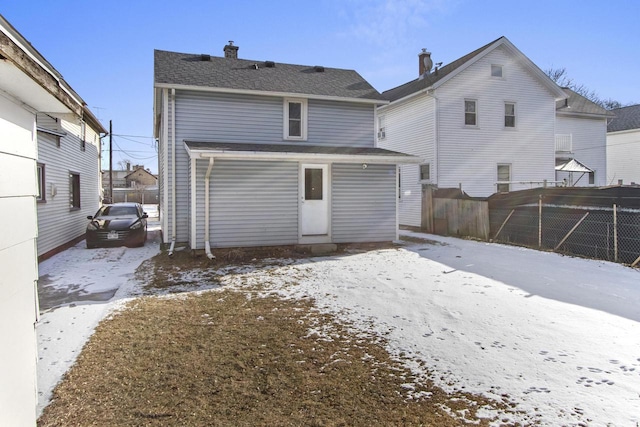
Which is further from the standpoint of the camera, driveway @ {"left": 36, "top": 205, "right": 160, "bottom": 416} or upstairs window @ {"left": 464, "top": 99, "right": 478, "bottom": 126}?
upstairs window @ {"left": 464, "top": 99, "right": 478, "bottom": 126}

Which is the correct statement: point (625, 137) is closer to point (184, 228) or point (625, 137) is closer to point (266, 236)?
point (266, 236)

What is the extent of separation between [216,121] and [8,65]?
9769 mm

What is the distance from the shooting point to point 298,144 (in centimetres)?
1166

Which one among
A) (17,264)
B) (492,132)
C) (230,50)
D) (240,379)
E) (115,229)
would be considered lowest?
(240,379)

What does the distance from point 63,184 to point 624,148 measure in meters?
31.2

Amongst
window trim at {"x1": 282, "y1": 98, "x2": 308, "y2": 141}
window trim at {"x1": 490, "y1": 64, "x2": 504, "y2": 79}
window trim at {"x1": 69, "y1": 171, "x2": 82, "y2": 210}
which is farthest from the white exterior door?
window trim at {"x1": 490, "y1": 64, "x2": 504, "y2": 79}

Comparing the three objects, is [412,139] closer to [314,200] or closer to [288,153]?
[314,200]

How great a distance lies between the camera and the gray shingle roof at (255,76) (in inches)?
430

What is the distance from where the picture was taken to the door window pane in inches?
441

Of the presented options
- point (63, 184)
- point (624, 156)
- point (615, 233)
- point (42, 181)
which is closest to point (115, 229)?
point (63, 184)

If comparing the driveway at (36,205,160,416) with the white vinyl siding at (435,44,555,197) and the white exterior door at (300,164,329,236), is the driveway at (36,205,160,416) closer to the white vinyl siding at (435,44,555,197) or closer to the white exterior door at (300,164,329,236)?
the white exterior door at (300,164,329,236)

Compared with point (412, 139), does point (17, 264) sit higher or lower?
lower

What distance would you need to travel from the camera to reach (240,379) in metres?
3.52

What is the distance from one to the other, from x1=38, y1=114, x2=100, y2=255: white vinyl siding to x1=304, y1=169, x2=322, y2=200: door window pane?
18.9 ft
